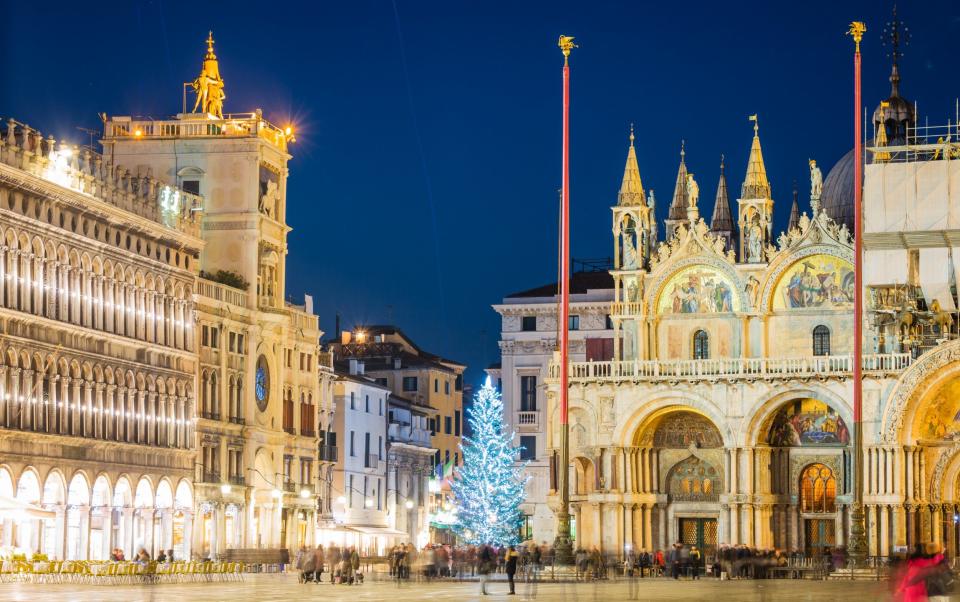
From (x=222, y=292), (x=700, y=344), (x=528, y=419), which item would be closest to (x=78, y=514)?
(x=222, y=292)

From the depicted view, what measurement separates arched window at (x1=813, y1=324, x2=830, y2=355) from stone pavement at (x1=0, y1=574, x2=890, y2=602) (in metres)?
21.9

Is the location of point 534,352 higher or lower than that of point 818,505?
higher

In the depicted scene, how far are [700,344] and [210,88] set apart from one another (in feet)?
81.6

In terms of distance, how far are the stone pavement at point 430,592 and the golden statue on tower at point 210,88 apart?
30157 mm

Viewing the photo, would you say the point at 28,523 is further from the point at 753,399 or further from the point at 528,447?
the point at 528,447

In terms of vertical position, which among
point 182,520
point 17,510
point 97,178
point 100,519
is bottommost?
point 182,520

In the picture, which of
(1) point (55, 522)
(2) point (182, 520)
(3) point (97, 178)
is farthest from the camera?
(2) point (182, 520)

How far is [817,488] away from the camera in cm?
8981

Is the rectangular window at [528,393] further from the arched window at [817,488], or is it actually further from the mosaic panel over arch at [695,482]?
the arched window at [817,488]

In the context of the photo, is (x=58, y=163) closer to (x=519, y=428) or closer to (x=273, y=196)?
(x=273, y=196)

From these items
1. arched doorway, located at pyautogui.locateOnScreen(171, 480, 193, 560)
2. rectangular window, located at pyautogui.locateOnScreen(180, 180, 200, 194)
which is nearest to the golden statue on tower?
rectangular window, located at pyautogui.locateOnScreen(180, 180, 200, 194)

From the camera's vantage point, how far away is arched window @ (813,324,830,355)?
9012cm

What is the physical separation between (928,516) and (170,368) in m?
31.5

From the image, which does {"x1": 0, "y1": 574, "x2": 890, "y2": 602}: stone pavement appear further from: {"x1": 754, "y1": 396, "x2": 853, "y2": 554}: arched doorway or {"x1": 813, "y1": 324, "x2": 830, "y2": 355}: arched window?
{"x1": 813, "y1": 324, "x2": 830, "y2": 355}: arched window
